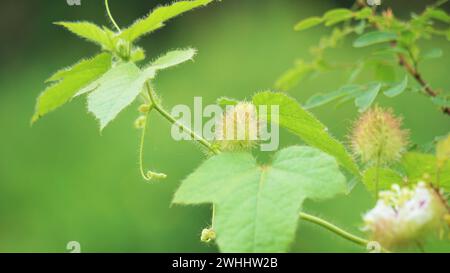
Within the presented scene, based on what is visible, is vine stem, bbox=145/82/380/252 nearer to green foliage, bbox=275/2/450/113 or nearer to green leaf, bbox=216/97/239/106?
green leaf, bbox=216/97/239/106

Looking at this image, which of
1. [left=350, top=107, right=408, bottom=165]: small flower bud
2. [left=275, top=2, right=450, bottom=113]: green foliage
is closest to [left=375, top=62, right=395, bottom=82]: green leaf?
[left=275, top=2, right=450, bottom=113]: green foliage

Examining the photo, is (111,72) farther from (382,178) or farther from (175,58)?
(382,178)

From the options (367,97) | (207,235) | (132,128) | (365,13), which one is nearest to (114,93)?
(207,235)

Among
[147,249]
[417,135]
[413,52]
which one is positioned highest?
[417,135]

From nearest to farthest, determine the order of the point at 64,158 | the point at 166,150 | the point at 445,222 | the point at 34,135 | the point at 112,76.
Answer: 1. the point at 445,222
2. the point at 112,76
3. the point at 166,150
4. the point at 64,158
5. the point at 34,135

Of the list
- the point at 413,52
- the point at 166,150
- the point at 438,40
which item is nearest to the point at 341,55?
the point at 438,40

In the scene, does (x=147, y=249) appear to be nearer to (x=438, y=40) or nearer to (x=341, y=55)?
(x=341, y=55)

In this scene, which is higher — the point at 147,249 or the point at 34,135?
the point at 34,135
